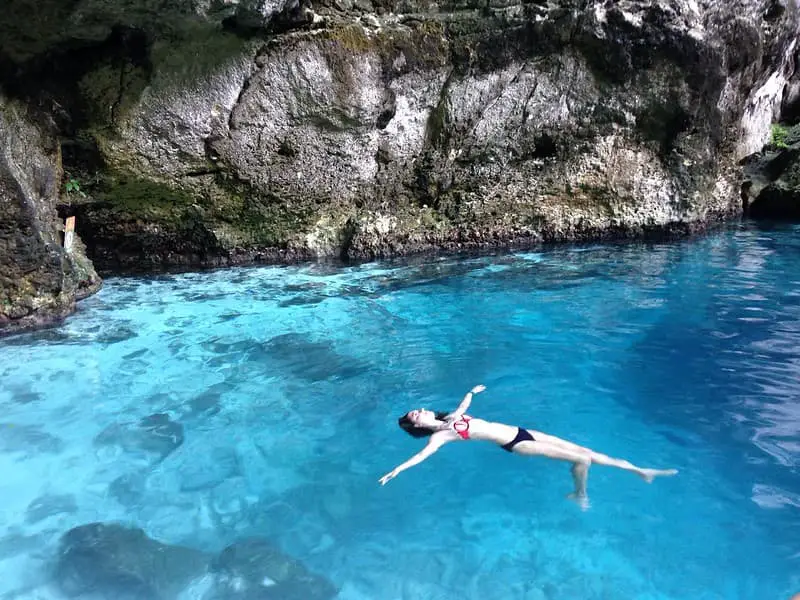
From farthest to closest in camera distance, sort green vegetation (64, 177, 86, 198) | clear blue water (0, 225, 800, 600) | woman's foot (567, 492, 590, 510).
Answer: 1. green vegetation (64, 177, 86, 198)
2. woman's foot (567, 492, 590, 510)
3. clear blue water (0, 225, 800, 600)

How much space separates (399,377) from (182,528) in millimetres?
2555

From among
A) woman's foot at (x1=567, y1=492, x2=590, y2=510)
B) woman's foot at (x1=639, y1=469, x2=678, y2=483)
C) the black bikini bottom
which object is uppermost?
the black bikini bottom

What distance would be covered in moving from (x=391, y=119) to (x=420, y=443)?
7.86 meters

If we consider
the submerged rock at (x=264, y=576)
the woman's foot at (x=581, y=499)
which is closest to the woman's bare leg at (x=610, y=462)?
the woman's foot at (x=581, y=499)

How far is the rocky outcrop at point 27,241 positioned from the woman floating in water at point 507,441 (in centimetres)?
550

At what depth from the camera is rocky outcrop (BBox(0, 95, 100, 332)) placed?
6.76 metres

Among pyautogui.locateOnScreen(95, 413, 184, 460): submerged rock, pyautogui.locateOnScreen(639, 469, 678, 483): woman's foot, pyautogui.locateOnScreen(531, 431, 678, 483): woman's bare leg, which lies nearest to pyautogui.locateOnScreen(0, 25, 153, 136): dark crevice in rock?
pyautogui.locateOnScreen(95, 413, 184, 460): submerged rock

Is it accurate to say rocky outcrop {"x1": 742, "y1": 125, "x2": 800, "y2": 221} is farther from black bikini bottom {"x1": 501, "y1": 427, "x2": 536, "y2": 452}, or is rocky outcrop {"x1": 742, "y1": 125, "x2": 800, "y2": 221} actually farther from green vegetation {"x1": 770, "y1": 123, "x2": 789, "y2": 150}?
black bikini bottom {"x1": 501, "y1": 427, "x2": 536, "y2": 452}

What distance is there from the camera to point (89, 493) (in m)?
3.96

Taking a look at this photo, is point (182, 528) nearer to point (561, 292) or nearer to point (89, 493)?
point (89, 493)

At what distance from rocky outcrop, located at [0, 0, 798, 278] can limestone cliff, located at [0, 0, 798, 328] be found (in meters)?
0.03

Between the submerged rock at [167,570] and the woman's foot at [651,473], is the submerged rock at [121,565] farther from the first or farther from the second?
the woman's foot at [651,473]

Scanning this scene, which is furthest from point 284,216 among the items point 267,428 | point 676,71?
point 676,71

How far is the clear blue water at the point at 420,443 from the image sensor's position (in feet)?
10.9
